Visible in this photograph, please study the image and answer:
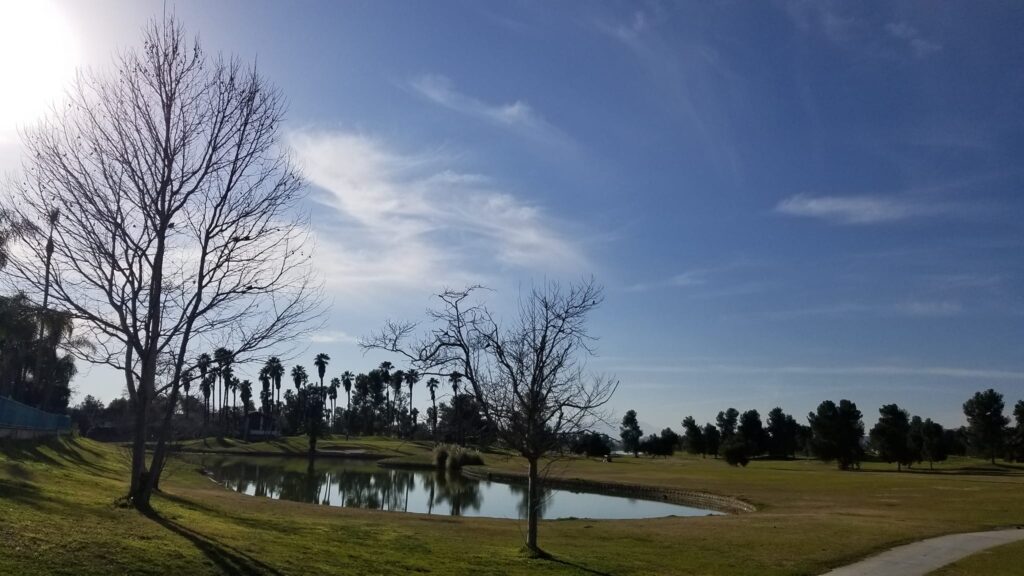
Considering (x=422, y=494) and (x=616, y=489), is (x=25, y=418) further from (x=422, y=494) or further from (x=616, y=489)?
(x=616, y=489)

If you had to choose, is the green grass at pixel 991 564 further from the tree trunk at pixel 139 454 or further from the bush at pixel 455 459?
the bush at pixel 455 459

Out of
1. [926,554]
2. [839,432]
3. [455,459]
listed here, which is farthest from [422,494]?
[839,432]

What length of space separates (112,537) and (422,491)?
134 feet

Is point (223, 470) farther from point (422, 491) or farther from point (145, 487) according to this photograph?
point (145, 487)

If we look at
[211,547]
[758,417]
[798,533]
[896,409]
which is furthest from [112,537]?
[758,417]

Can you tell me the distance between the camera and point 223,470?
212 ft

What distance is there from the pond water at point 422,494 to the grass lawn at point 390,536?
25.4 ft

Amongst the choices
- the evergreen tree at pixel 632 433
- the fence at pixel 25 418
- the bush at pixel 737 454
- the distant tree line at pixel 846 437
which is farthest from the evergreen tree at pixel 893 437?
the fence at pixel 25 418

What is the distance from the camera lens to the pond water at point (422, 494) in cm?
4052

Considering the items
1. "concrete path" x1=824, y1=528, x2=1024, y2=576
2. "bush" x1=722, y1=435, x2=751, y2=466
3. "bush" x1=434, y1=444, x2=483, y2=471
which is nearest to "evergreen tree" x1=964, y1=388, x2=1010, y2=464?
"bush" x1=722, y1=435, x2=751, y2=466

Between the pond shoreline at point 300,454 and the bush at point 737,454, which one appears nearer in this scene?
the bush at point 737,454

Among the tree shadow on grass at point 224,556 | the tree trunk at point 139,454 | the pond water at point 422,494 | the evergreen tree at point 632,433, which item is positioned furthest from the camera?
the evergreen tree at point 632,433

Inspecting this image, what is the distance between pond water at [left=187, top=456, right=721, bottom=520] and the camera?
133 ft

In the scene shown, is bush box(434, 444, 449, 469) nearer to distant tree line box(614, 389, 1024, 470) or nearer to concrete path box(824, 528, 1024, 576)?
distant tree line box(614, 389, 1024, 470)
